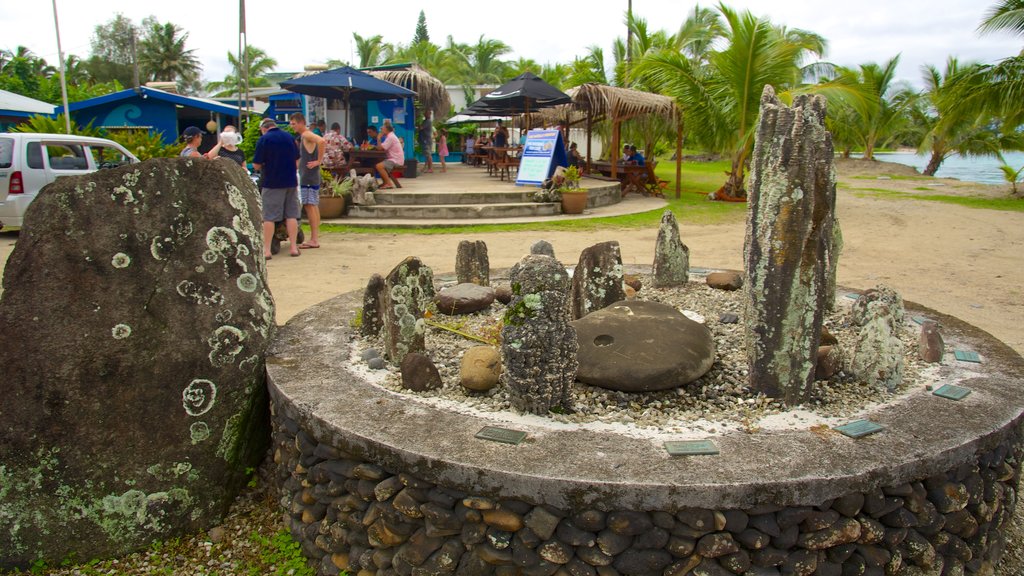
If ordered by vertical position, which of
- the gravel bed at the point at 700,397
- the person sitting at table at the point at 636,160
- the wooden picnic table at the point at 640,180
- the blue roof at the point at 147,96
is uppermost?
the blue roof at the point at 147,96

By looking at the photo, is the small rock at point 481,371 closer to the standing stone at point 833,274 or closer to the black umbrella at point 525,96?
the standing stone at point 833,274

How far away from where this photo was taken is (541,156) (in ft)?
47.9

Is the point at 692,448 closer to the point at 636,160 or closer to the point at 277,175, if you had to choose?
the point at 277,175

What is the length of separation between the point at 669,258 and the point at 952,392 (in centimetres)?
246

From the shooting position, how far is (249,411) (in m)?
3.43

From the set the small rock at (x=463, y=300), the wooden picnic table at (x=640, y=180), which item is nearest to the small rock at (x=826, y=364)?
the small rock at (x=463, y=300)

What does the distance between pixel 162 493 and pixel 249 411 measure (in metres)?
0.51

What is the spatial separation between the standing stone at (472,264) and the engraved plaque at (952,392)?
10.2 feet

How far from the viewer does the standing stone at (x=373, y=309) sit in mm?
4098

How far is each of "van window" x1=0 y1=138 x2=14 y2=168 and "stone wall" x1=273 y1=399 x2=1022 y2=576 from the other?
31.7ft

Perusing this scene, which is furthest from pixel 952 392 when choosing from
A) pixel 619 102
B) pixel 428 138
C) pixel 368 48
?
pixel 368 48

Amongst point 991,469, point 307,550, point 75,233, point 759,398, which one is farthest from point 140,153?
point 991,469

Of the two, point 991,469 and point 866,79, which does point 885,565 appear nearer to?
point 991,469

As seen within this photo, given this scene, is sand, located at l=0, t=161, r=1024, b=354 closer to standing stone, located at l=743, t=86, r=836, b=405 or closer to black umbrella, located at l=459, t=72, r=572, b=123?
standing stone, located at l=743, t=86, r=836, b=405
